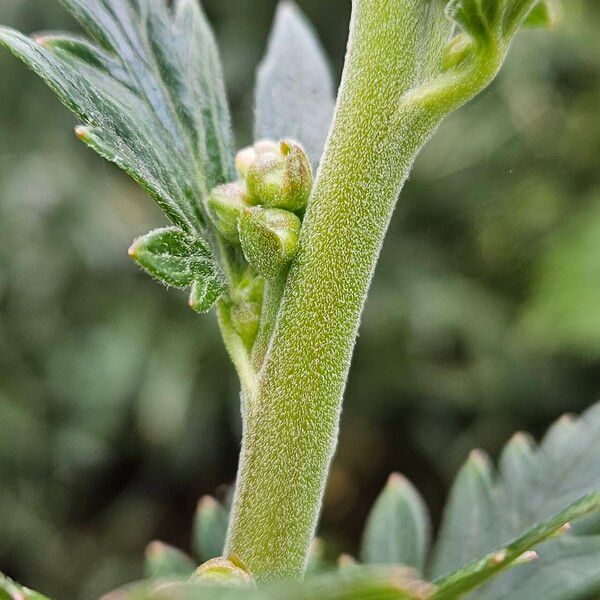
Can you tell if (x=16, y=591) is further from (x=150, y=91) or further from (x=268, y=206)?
(x=150, y=91)

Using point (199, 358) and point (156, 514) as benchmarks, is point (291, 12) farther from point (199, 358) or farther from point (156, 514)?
point (156, 514)

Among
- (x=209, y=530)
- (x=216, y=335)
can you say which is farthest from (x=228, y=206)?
(x=216, y=335)

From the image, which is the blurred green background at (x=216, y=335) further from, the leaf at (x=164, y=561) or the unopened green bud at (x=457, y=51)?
the unopened green bud at (x=457, y=51)

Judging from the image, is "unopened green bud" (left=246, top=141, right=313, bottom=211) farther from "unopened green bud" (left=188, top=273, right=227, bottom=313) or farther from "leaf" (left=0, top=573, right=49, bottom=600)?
"leaf" (left=0, top=573, right=49, bottom=600)

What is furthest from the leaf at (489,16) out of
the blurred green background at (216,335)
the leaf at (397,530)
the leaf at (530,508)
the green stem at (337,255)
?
the blurred green background at (216,335)

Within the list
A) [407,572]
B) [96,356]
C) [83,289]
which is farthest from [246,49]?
[407,572]

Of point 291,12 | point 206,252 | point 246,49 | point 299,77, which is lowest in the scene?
point 206,252

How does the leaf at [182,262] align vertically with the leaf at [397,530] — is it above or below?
above

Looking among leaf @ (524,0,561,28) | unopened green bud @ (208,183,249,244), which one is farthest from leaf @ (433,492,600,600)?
leaf @ (524,0,561,28)
